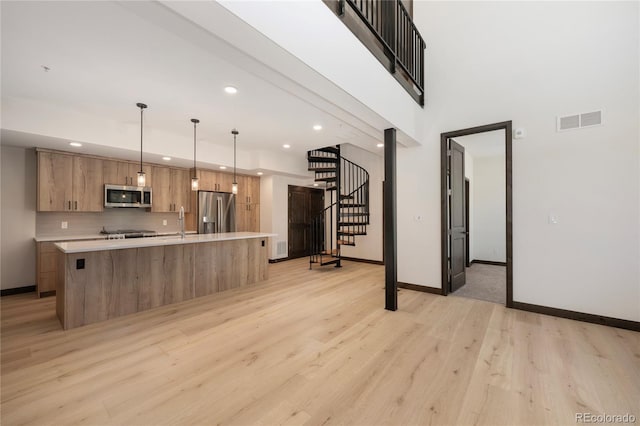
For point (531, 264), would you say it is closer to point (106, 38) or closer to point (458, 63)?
point (458, 63)

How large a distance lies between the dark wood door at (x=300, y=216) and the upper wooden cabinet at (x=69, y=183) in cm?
417

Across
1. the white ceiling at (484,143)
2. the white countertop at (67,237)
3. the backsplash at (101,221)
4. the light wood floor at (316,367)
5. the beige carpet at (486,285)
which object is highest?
the white ceiling at (484,143)

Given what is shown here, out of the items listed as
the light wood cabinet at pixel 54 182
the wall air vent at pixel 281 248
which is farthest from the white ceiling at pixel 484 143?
the light wood cabinet at pixel 54 182

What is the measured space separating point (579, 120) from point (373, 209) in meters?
4.13

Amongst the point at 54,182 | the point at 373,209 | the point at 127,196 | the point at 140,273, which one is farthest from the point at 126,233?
the point at 373,209

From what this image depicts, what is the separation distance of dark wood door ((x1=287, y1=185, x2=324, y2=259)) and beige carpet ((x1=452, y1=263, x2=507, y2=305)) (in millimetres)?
4277

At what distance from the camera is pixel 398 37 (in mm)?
3643

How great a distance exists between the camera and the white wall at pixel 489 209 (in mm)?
6609

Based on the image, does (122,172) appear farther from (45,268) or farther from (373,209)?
(373,209)

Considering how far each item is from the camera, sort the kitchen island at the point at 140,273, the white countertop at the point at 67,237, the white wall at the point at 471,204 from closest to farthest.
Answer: the kitchen island at the point at 140,273 < the white countertop at the point at 67,237 < the white wall at the point at 471,204

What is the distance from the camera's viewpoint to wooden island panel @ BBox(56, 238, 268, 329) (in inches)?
118

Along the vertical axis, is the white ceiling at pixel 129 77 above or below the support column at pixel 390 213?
above

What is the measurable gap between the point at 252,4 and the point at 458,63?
3.63 metres

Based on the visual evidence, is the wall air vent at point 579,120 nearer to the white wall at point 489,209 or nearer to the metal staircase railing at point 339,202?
the metal staircase railing at point 339,202
